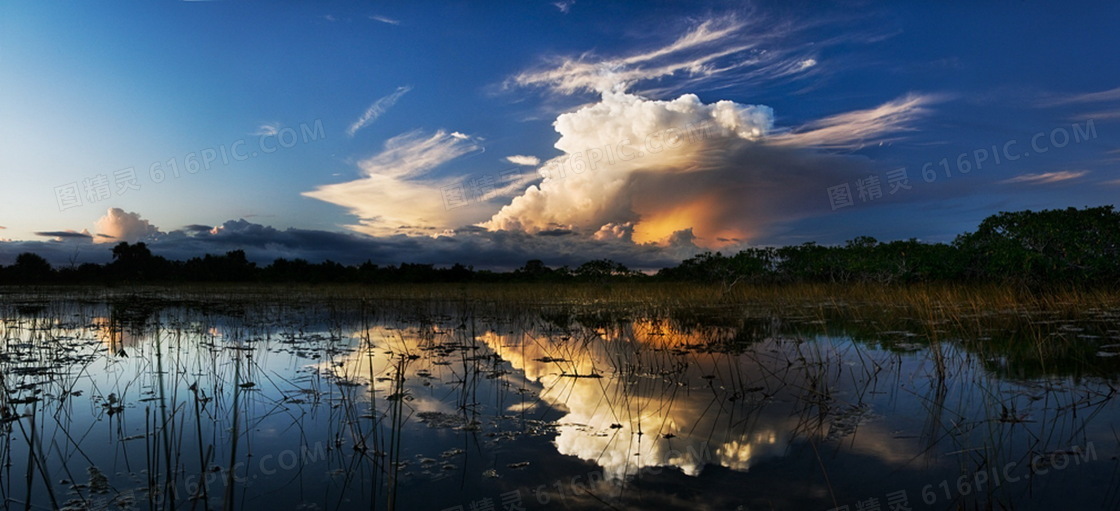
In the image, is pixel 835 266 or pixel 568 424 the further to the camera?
pixel 835 266

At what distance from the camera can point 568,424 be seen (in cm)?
474

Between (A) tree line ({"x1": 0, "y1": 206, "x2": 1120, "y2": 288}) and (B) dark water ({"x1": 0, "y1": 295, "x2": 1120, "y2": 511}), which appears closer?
(B) dark water ({"x1": 0, "y1": 295, "x2": 1120, "y2": 511})

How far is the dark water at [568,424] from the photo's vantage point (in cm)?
341

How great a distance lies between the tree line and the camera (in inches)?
696

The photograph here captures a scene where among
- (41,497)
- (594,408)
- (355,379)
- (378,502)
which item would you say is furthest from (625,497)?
(355,379)

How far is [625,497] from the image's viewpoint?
3.31 metres

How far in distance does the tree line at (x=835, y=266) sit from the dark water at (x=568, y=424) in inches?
220

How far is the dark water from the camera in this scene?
341cm

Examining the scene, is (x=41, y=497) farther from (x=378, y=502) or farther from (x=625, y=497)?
(x=625, y=497)

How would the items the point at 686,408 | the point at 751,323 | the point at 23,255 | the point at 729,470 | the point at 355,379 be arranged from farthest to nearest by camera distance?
the point at 23,255, the point at 751,323, the point at 355,379, the point at 686,408, the point at 729,470

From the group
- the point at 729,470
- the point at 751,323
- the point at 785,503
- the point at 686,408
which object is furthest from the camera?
the point at 751,323

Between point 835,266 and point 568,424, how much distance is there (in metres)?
28.3

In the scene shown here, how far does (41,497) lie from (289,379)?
3.24 m

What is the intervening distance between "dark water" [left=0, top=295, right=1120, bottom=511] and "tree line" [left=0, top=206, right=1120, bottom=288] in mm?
5582
